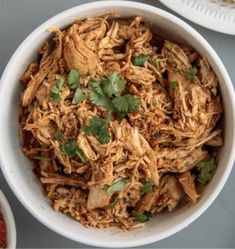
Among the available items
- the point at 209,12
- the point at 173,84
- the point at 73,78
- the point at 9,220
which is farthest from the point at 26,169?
the point at 209,12

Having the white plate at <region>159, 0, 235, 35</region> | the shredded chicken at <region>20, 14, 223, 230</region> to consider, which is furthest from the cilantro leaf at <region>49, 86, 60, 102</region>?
the white plate at <region>159, 0, 235, 35</region>

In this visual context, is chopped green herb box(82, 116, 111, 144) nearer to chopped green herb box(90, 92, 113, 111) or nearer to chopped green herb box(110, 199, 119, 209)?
chopped green herb box(90, 92, 113, 111)

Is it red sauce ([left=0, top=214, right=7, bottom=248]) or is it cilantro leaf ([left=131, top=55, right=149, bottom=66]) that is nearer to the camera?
cilantro leaf ([left=131, top=55, right=149, bottom=66])

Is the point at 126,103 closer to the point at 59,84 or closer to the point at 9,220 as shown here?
the point at 59,84

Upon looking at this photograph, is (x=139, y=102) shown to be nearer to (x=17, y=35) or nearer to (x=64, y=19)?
(x=64, y=19)

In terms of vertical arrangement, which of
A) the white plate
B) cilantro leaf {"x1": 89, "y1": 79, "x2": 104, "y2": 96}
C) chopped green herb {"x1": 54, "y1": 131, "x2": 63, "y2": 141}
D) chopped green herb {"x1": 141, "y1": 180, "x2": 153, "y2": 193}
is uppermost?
the white plate

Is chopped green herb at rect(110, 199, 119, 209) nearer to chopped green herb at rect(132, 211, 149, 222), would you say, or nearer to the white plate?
chopped green herb at rect(132, 211, 149, 222)

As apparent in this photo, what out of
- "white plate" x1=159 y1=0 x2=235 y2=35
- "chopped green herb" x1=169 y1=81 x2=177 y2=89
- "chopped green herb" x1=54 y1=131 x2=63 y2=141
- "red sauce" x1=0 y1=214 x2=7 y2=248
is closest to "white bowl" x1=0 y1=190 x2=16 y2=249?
"red sauce" x1=0 y1=214 x2=7 y2=248

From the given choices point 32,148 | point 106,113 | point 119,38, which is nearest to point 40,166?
point 32,148

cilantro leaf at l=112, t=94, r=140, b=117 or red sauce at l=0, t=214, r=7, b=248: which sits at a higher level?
cilantro leaf at l=112, t=94, r=140, b=117
